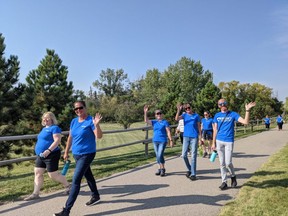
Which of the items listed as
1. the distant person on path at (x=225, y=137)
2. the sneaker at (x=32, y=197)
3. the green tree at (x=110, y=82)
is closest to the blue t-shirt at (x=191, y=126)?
the distant person on path at (x=225, y=137)

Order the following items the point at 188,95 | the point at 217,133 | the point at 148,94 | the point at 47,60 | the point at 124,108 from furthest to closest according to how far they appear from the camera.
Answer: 1. the point at 148,94
2. the point at 188,95
3. the point at 124,108
4. the point at 47,60
5. the point at 217,133

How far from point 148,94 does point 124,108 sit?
2046 centimetres

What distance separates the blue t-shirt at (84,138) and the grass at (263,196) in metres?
2.34

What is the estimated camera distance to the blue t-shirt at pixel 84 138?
5188mm

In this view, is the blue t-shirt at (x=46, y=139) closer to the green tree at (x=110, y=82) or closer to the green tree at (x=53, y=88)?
the green tree at (x=53, y=88)

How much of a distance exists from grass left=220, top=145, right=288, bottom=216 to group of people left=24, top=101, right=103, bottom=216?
2261mm

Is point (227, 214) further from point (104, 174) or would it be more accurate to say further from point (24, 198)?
point (104, 174)

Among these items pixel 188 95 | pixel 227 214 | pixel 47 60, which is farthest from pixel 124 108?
pixel 227 214

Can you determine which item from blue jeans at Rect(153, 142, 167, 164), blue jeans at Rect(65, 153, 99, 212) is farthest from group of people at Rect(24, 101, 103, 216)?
blue jeans at Rect(153, 142, 167, 164)

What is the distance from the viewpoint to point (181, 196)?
5953 millimetres

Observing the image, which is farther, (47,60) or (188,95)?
(188,95)

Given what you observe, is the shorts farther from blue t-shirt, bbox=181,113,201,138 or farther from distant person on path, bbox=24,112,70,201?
distant person on path, bbox=24,112,70,201

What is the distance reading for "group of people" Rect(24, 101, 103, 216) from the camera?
4.96 m

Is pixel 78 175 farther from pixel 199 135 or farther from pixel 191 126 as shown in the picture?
pixel 199 135
